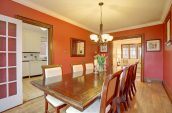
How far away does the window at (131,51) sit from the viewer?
8805 mm

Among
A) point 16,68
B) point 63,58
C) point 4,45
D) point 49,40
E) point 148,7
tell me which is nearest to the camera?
point 4,45

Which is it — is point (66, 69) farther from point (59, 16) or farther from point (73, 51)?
point (59, 16)

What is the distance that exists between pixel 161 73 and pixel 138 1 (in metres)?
3.04

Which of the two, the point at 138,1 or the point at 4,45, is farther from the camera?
the point at 138,1

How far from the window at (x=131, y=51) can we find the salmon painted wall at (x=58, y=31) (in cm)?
544

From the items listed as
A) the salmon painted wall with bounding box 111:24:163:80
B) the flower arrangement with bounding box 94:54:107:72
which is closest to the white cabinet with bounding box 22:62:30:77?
the flower arrangement with bounding box 94:54:107:72

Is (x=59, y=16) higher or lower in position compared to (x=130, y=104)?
higher

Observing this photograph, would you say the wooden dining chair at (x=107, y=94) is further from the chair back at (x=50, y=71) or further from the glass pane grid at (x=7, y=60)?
the glass pane grid at (x=7, y=60)

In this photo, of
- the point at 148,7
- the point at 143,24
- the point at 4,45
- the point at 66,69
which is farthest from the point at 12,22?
the point at 143,24

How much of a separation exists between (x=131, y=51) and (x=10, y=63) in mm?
8723

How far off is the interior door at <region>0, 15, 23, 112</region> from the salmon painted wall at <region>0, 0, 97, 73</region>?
301 mm

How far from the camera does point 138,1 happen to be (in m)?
2.59

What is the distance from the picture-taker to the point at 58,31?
3.57 m

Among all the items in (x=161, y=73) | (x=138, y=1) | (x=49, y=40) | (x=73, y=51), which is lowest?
(x=161, y=73)
